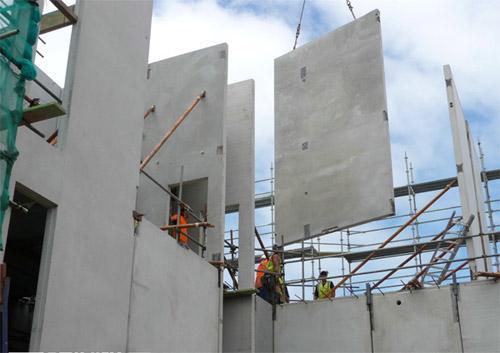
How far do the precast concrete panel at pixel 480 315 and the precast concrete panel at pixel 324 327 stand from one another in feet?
5.83

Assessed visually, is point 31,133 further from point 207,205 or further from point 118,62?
point 207,205

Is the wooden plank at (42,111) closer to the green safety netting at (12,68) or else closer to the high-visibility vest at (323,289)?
the green safety netting at (12,68)

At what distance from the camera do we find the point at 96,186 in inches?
392

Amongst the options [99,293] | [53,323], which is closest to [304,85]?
[99,293]

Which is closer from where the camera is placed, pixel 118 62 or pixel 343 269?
pixel 118 62

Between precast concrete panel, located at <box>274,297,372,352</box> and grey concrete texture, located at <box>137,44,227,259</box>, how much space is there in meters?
2.25

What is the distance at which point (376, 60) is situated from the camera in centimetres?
1564

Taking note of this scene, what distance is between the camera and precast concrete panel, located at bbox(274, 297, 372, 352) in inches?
543

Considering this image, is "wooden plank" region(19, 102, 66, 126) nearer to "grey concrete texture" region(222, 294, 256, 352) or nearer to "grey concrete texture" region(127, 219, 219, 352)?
"grey concrete texture" region(127, 219, 219, 352)

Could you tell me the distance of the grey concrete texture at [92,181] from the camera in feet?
29.0

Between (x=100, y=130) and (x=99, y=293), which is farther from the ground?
(x=100, y=130)

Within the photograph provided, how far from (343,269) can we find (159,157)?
5.31 m

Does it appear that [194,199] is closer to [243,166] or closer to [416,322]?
[243,166]

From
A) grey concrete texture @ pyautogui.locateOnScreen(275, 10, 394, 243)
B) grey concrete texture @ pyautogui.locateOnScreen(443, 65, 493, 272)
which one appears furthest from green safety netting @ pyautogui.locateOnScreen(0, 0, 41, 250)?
grey concrete texture @ pyautogui.locateOnScreen(443, 65, 493, 272)
